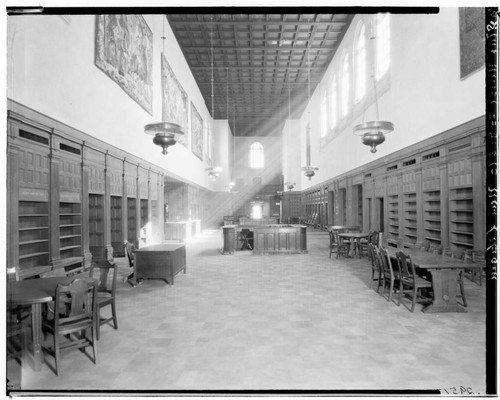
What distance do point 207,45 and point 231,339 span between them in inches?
534

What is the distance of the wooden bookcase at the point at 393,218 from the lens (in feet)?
32.2

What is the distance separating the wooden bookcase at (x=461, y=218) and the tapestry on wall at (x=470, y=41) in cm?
222

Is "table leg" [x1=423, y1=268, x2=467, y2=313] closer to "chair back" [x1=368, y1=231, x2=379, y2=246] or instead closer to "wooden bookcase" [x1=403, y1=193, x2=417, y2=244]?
"wooden bookcase" [x1=403, y1=193, x2=417, y2=244]

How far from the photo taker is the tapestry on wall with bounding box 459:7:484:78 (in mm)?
5574

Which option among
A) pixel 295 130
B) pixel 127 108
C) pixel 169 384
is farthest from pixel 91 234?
pixel 295 130

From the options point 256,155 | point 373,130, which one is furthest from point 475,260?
point 256,155

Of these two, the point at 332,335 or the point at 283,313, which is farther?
the point at 283,313

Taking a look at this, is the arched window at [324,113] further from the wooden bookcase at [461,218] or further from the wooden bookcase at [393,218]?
the wooden bookcase at [461,218]

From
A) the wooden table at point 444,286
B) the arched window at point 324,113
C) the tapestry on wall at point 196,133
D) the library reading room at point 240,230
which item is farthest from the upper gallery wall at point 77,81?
the arched window at point 324,113

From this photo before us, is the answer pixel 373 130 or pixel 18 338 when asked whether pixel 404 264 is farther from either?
pixel 18 338

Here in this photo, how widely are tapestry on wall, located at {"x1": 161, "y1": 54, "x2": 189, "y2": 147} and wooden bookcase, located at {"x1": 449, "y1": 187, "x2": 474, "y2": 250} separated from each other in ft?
27.4

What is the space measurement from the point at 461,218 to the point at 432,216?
1.15 m

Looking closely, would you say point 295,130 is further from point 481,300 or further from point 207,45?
point 481,300

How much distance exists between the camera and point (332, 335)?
13.0 feet
